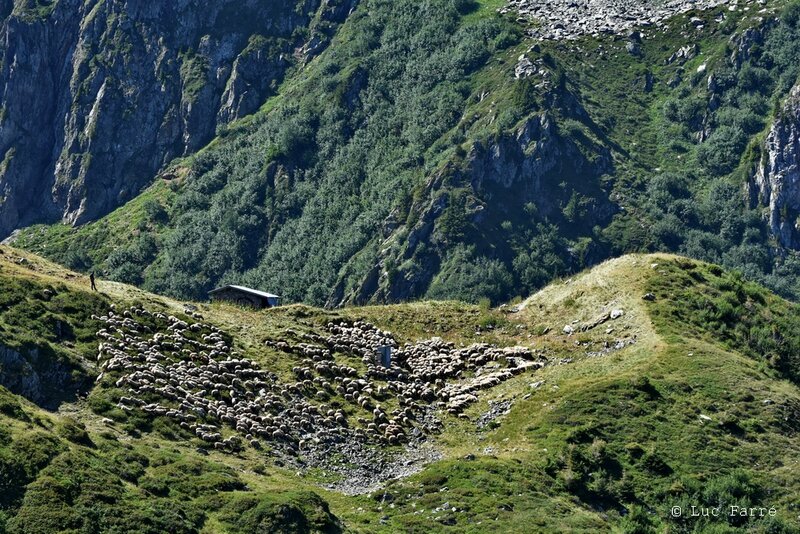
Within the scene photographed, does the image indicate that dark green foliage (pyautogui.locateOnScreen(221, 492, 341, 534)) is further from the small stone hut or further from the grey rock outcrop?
the small stone hut

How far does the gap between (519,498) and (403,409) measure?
14.6m

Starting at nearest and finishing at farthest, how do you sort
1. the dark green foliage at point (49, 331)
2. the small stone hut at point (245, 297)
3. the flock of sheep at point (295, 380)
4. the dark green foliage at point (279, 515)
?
the dark green foliage at point (279, 515)
the dark green foliage at point (49, 331)
the flock of sheep at point (295, 380)
the small stone hut at point (245, 297)

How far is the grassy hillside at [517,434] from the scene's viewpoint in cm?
4666

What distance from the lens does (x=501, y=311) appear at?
3450 inches

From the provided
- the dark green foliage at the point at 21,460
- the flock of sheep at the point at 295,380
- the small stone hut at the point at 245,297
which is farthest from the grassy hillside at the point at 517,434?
the small stone hut at the point at 245,297

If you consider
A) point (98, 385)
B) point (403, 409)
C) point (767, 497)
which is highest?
point (98, 385)

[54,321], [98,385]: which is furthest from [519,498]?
[54,321]

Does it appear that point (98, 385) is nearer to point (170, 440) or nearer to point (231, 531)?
point (170, 440)
